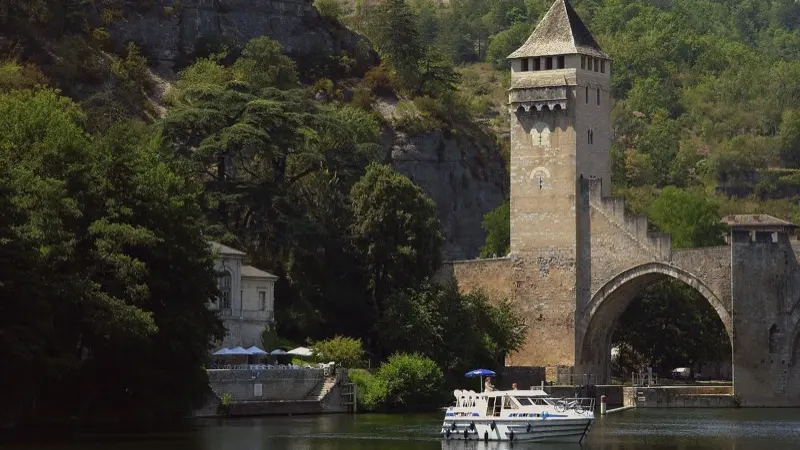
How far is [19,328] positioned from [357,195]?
3143 centimetres

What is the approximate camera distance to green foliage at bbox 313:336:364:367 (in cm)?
8744

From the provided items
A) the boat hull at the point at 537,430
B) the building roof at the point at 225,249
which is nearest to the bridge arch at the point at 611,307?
→ the building roof at the point at 225,249

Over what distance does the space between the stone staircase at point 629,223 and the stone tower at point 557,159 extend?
1.81 feet

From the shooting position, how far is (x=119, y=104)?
101375 mm

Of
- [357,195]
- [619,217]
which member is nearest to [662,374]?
[619,217]

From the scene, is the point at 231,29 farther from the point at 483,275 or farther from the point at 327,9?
the point at 483,275

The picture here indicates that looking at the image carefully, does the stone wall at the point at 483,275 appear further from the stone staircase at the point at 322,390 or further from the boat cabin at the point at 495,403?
the boat cabin at the point at 495,403

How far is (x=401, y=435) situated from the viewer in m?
70.2

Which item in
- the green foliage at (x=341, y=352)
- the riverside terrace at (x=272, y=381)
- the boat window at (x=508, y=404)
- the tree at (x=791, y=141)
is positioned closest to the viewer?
the boat window at (x=508, y=404)

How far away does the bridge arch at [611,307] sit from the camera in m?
94.8

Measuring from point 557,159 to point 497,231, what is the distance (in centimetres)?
1959

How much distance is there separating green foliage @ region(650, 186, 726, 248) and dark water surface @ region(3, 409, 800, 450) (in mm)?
35598

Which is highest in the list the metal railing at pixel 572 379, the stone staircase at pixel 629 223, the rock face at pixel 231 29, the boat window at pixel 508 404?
the rock face at pixel 231 29

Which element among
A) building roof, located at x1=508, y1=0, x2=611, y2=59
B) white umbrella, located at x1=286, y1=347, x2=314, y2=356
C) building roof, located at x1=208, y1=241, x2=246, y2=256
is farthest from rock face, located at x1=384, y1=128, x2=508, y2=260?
white umbrella, located at x1=286, y1=347, x2=314, y2=356
